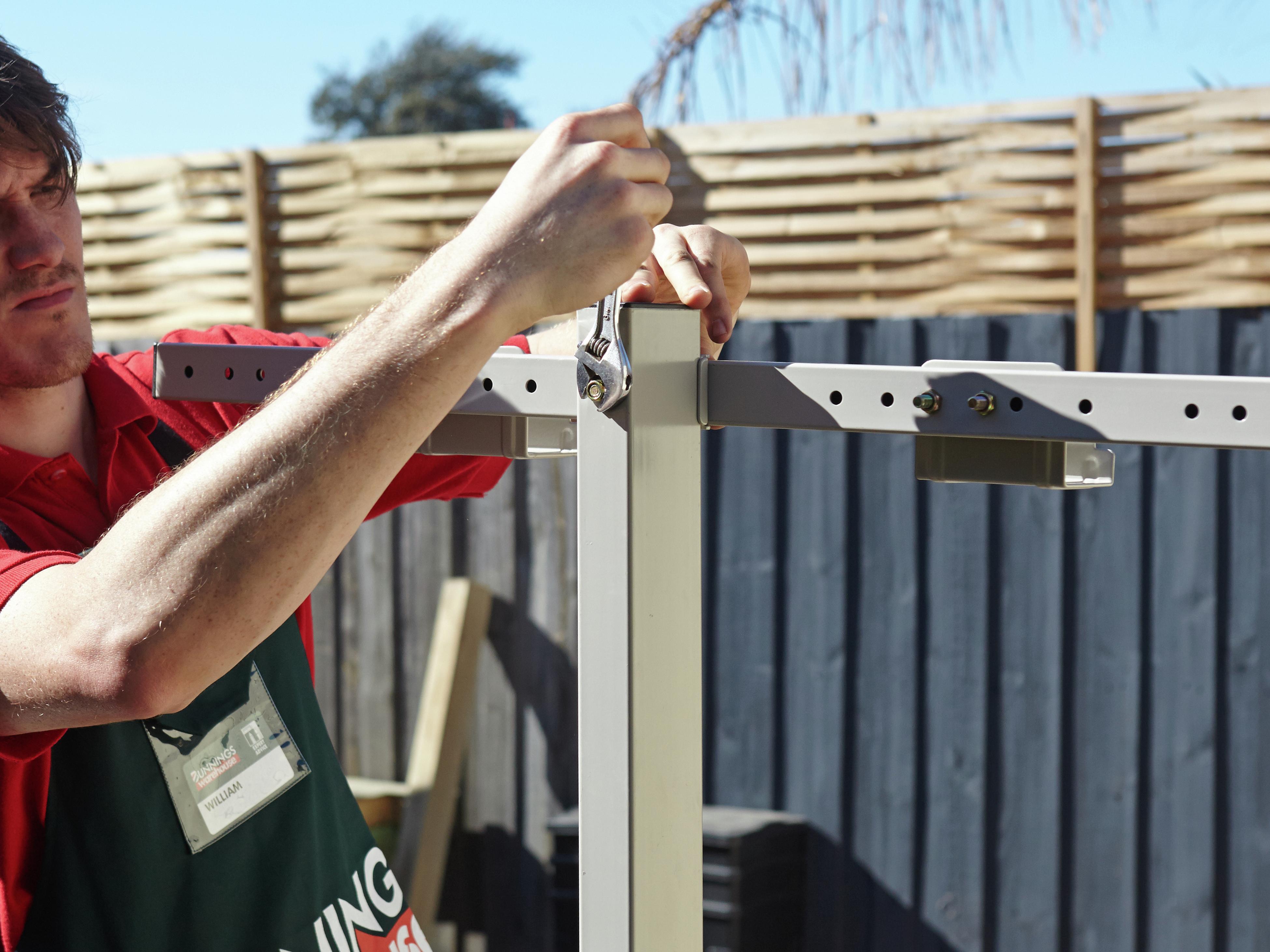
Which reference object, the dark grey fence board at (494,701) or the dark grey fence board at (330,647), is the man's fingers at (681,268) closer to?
the dark grey fence board at (494,701)

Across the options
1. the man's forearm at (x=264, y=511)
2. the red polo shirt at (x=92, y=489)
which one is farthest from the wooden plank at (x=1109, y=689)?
the man's forearm at (x=264, y=511)

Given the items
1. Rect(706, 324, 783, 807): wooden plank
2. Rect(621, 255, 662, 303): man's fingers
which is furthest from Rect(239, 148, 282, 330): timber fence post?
Rect(621, 255, 662, 303): man's fingers

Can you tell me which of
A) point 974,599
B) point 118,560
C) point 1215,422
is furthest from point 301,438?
point 974,599

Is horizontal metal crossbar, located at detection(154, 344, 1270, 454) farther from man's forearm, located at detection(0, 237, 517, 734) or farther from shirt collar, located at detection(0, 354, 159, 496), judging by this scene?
shirt collar, located at detection(0, 354, 159, 496)

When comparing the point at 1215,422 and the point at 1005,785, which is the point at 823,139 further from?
the point at 1215,422

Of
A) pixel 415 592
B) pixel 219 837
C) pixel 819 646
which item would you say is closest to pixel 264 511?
pixel 219 837

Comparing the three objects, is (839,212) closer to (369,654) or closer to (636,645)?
(369,654)

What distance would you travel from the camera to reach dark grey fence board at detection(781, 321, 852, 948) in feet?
11.6

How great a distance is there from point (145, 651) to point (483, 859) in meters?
3.26

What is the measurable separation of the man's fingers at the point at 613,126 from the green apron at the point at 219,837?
764mm

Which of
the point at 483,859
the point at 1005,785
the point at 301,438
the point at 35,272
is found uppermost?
the point at 35,272

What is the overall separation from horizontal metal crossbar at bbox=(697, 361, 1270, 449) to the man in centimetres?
14

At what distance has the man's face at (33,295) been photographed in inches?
53.1

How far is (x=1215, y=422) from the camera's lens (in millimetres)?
797
